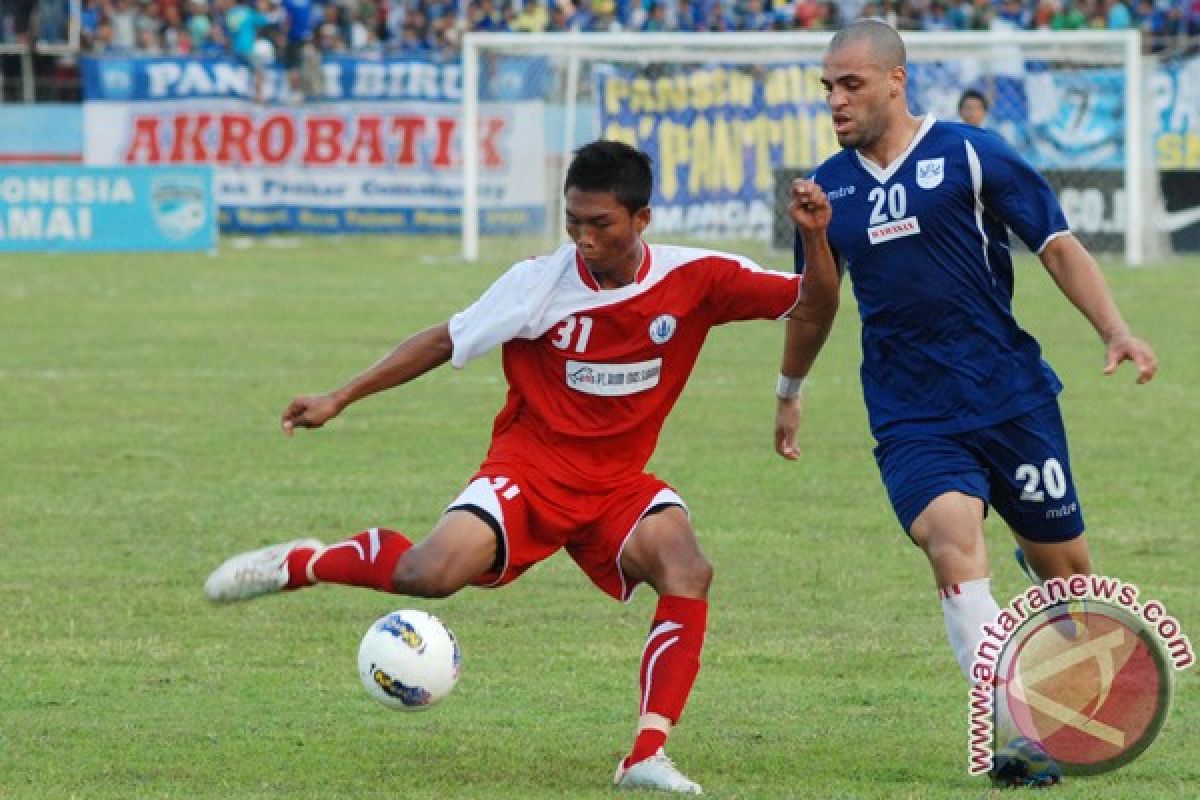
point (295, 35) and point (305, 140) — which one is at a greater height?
point (295, 35)

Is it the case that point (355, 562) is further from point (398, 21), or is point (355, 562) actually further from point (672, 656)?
point (398, 21)

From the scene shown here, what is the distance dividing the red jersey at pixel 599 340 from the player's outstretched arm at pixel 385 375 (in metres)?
0.06

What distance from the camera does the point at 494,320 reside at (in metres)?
6.69

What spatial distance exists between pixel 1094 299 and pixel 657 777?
1.77m

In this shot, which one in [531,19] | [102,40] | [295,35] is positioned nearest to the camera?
[295,35]

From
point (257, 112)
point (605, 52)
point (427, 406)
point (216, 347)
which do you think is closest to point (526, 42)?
Answer: point (605, 52)

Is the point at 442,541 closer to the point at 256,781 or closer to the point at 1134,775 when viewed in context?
the point at 256,781

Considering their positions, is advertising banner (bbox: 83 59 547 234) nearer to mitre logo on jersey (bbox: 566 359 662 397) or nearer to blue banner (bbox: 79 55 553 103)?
blue banner (bbox: 79 55 553 103)

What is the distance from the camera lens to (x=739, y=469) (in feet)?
43.9

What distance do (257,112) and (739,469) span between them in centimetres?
2173

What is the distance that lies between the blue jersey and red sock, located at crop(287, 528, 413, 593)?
1486 millimetres

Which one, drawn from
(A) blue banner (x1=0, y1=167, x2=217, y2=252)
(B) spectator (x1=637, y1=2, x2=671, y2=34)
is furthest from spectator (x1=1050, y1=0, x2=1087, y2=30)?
(A) blue banner (x1=0, y1=167, x2=217, y2=252)

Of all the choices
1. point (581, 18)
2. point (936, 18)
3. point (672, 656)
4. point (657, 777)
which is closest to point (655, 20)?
point (581, 18)

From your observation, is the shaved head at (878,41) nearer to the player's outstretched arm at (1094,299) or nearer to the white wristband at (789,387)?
the player's outstretched arm at (1094,299)
